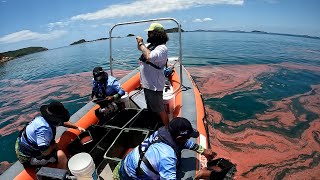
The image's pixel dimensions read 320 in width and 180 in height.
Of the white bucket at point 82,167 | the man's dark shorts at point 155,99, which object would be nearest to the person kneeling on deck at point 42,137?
the white bucket at point 82,167

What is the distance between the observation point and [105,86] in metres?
4.59

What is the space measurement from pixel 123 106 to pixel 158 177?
2.73 meters

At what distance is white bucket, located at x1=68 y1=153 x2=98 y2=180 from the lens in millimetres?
2268

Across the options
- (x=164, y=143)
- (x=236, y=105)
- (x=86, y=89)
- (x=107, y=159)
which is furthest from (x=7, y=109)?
(x=164, y=143)

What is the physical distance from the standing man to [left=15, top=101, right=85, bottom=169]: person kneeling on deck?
1.18 m

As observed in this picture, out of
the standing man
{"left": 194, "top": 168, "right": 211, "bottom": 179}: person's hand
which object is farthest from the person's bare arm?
{"left": 194, "top": 168, "right": 211, "bottom": 179}: person's hand

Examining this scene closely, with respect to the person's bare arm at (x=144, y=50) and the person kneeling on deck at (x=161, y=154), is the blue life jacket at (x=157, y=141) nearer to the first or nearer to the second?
the person kneeling on deck at (x=161, y=154)

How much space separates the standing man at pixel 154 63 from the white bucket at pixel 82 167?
1381mm

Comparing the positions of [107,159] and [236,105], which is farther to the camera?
[236,105]

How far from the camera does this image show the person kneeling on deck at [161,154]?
215cm

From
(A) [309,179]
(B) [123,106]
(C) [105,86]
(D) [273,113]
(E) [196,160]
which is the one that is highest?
(C) [105,86]

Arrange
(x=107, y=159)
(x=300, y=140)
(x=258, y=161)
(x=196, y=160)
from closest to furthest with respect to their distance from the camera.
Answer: (x=196, y=160), (x=107, y=159), (x=258, y=161), (x=300, y=140)

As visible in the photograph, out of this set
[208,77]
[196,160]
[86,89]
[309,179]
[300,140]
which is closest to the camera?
[196,160]

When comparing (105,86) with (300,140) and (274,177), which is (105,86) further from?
(300,140)
